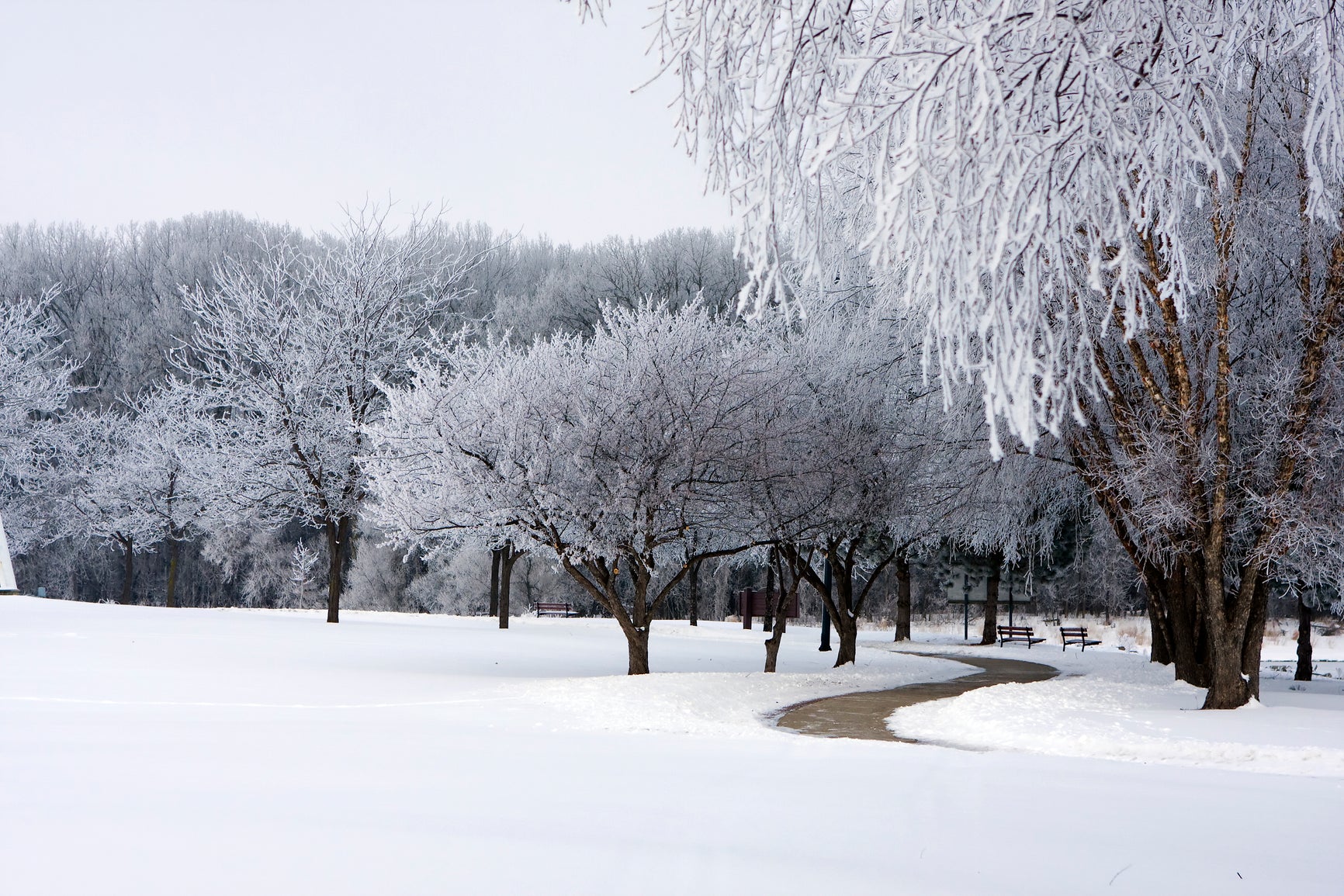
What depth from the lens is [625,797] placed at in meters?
5.48

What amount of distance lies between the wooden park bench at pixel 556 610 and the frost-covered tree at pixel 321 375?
7.07 m

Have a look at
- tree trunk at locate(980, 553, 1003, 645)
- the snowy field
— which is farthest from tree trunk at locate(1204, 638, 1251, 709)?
tree trunk at locate(980, 553, 1003, 645)

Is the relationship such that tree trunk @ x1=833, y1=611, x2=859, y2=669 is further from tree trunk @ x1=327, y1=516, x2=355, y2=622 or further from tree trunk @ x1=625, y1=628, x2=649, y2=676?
tree trunk @ x1=327, y1=516, x2=355, y2=622

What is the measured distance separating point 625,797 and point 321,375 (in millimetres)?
21672

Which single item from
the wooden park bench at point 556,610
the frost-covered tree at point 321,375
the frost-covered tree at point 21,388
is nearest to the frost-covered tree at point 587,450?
the frost-covered tree at point 321,375

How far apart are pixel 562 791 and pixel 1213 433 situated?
9.84 m

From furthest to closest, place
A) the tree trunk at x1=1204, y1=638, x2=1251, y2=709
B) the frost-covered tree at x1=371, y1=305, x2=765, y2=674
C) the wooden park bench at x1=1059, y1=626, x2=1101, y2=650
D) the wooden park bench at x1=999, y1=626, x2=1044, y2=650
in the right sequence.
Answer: the wooden park bench at x1=999, y1=626, x2=1044, y2=650 < the wooden park bench at x1=1059, y1=626, x2=1101, y2=650 < the frost-covered tree at x1=371, y1=305, x2=765, y2=674 < the tree trunk at x1=1204, y1=638, x2=1251, y2=709

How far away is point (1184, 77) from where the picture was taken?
3.68m

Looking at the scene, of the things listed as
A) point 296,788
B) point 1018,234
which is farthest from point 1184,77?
point 296,788

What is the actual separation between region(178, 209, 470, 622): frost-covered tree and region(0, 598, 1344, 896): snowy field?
40.4 ft

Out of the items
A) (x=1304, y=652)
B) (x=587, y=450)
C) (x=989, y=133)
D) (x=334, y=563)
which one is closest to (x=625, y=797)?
(x=989, y=133)

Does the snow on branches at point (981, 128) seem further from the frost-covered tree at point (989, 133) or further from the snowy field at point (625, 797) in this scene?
the snowy field at point (625, 797)

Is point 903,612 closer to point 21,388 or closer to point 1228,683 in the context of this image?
point 1228,683

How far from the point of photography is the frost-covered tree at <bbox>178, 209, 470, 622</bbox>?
24453mm
